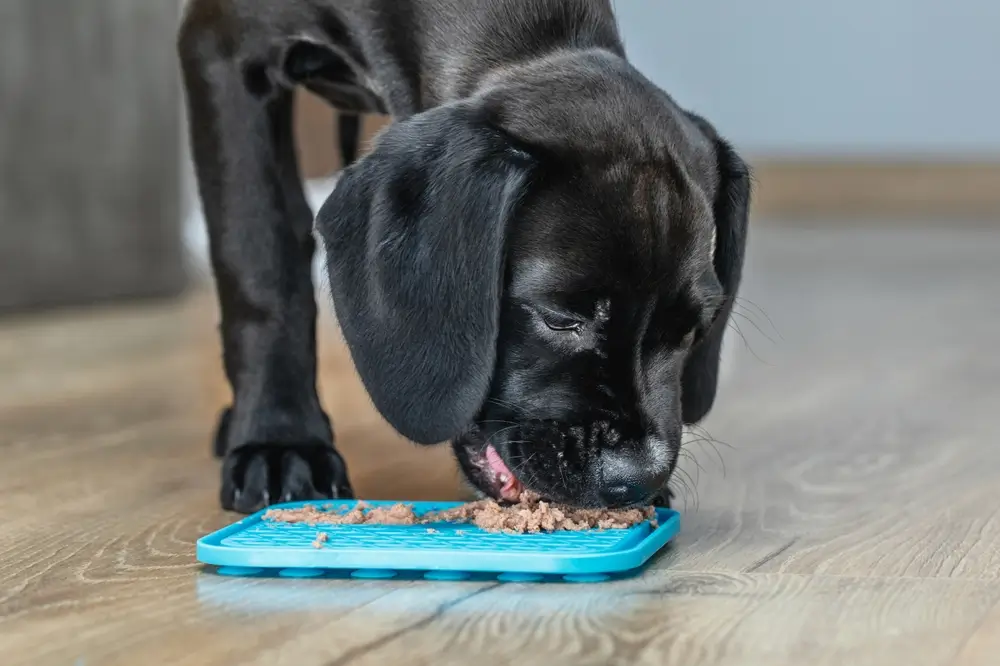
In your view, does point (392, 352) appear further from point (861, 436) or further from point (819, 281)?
point (819, 281)

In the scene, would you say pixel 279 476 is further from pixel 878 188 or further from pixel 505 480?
pixel 878 188

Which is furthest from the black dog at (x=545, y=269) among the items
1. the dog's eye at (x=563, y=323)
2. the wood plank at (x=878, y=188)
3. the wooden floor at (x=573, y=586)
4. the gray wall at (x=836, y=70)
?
the wood plank at (x=878, y=188)

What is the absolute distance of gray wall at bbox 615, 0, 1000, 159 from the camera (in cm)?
1010

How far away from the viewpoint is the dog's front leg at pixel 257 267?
2389mm

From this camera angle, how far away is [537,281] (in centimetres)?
200

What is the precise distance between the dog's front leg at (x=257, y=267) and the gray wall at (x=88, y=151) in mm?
2586

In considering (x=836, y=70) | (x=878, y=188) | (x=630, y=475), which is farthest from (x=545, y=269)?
(x=878, y=188)

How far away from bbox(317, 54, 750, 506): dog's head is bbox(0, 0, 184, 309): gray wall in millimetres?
3302

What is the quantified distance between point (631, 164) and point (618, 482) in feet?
1.32

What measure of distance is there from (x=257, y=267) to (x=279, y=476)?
355mm

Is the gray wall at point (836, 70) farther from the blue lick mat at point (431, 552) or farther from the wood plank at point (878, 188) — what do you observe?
the blue lick mat at point (431, 552)

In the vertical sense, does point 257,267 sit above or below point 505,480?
above

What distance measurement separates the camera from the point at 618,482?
1.93m

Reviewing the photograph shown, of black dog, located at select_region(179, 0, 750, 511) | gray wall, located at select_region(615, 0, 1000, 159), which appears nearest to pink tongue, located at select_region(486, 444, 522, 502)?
black dog, located at select_region(179, 0, 750, 511)
